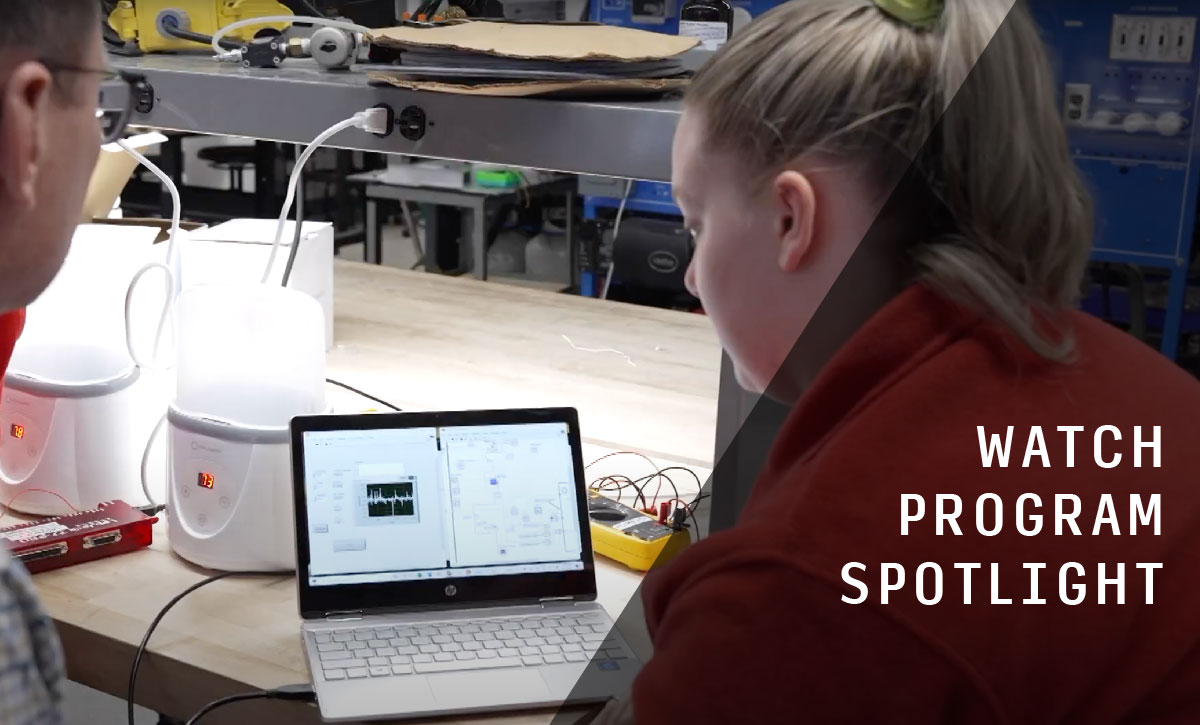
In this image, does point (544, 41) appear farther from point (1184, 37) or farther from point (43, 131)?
point (1184, 37)

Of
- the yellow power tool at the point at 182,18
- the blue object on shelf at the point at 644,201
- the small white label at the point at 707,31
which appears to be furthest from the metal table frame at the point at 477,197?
the small white label at the point at 707,31

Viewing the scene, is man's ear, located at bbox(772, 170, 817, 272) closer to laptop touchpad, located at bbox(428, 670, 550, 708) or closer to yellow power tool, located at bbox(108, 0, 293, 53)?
laptop touchpad, located at bbox(428, 670, 550, 708)

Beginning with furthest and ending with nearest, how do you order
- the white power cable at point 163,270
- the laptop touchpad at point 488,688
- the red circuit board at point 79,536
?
1. the white power cable at point 163,270
2. the red circuit board at point 79,536
3. the laptop touchpad at point 488,688

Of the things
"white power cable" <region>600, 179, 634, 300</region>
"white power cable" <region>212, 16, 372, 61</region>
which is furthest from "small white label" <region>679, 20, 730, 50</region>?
"white power cable" <region>600, 179, 634, 300</region>

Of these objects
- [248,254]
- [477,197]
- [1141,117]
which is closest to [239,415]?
[248,254]

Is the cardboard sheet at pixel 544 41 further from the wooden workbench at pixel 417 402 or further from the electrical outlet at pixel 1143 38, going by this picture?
the electrical outlet at pixel 1143 38

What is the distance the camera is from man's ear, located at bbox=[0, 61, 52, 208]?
76 cm

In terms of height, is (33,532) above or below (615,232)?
above

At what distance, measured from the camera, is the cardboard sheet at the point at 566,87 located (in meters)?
1.26

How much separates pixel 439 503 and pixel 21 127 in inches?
25.6

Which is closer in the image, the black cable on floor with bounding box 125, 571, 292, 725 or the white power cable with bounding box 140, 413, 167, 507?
the black cable on floor with bounding box 125, 571, 292, 725

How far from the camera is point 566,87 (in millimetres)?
1258

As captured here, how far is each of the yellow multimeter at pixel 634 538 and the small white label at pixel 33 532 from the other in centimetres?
59

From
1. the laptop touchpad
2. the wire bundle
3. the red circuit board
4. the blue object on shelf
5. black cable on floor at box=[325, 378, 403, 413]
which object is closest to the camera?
the laptop touchpad
